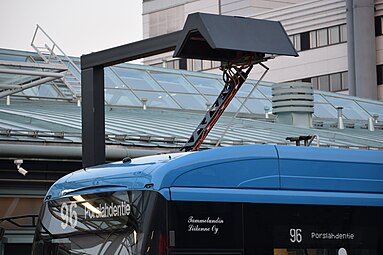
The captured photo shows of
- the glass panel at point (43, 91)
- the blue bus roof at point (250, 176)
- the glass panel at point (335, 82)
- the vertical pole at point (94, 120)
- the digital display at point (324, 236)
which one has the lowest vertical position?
the digital display at point (324, 236)

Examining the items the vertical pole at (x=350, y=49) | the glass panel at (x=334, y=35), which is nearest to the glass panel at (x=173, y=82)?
the vertical pole at (x=350, y=49)

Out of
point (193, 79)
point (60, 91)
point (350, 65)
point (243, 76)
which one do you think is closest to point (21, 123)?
point (60, 91)

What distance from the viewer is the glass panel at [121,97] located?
28.5 meters

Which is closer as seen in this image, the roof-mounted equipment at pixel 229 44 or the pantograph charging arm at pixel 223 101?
the roof-mounted equipment at pixel 229 44

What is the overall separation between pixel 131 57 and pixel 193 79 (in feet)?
65.8

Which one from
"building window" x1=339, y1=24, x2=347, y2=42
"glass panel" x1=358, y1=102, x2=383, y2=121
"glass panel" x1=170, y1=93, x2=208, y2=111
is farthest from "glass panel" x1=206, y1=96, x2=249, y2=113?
"building window" x1=339, y1=24, x2=347, y2=42

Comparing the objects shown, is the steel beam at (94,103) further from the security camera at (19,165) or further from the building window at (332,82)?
the building window at (332,82)

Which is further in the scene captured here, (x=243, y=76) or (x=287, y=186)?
(x=243, y=76)

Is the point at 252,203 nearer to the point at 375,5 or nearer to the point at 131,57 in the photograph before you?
the point at 131,57

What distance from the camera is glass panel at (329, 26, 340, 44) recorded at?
72500 millimetres

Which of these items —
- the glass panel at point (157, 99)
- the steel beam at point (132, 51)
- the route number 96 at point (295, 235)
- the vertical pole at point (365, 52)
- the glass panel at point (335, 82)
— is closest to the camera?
the route number 96 at point (295, 235)

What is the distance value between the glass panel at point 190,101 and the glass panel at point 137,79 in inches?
25.2

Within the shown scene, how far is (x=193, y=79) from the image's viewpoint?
109 feet

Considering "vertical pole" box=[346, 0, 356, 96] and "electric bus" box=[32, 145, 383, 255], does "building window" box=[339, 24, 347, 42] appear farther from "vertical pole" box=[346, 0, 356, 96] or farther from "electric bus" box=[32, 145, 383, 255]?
"electric bus" box=[32, 145, 383, 255]
